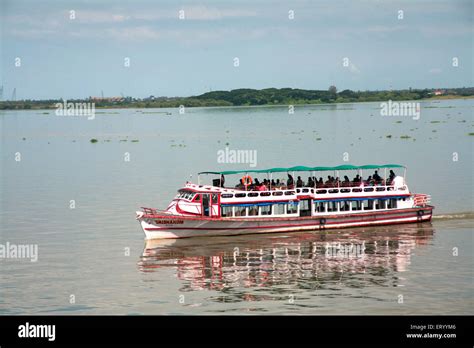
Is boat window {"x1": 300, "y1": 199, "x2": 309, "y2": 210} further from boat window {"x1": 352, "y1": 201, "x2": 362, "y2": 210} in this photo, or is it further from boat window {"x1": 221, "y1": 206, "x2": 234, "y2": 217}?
boat window {"x1": 221, "y1": 206, "x2": 234, "y2": 217}

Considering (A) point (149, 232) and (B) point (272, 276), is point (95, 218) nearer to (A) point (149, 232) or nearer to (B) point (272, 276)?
(A) point (149, 232)

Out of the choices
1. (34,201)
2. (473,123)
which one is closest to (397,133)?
(473,123)

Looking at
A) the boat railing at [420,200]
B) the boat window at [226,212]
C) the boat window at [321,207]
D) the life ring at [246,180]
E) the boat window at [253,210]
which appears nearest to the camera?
the boat window at [226,212]

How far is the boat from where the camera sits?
170 feet

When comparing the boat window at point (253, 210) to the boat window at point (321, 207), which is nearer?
the boat window at point (253, 210)

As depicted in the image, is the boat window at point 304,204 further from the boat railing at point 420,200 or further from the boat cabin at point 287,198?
the boat railing at point 420,200

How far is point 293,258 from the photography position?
46.7 m

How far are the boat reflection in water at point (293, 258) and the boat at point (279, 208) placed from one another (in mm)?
680

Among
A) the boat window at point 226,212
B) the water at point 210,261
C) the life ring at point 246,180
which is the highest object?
the life ring at point 246,180

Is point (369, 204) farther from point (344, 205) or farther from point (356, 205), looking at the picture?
point (344, 205)

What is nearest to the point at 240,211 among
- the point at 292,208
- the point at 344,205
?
the point at 292,208

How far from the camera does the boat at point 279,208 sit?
51.8 meters

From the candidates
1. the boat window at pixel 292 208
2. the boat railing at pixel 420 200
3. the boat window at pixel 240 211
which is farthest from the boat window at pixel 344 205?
the boat window at pixel 240 211

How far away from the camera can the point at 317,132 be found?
6073 inches
